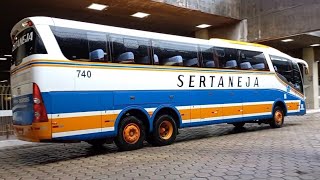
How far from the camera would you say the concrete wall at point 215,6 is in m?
16.0

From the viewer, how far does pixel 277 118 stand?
1471cm

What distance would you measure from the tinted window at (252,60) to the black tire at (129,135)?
16.2ft

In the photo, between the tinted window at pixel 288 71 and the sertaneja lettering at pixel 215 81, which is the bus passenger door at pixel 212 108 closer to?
the sertaneja lettering at pixel 215 81

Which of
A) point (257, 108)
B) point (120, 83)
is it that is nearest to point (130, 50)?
point (120, 83)

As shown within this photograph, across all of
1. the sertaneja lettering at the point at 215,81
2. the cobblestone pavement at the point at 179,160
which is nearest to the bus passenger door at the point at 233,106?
the sertaneja lettering at the point at 215,81

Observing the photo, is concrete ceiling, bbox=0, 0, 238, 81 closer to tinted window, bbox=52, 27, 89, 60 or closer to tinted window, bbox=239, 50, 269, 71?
tinted window, bbox=239, 50, 269, 71

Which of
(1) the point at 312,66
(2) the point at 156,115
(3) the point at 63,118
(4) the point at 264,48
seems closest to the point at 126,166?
(3) the point at 63,118

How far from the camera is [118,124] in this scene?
9391 mm

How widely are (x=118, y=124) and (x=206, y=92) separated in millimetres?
3447

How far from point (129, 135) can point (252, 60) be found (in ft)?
20.0

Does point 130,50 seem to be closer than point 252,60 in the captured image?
Yes

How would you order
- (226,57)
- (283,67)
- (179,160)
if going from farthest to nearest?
(283,67) → (226,57) → (179,160)

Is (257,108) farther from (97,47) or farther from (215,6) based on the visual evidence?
(97,47)

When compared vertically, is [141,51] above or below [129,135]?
above
